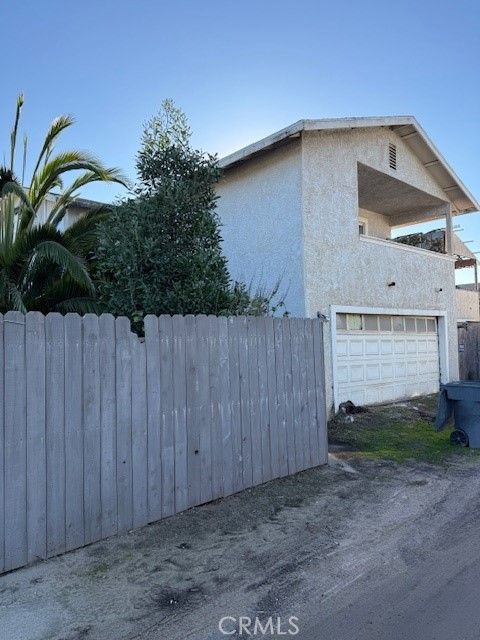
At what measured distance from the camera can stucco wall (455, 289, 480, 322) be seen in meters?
19.7

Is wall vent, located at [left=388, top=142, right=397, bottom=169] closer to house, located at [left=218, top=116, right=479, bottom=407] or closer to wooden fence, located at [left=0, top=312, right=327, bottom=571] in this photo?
house, located at [left=218, top=116, right=479, bottom=407]

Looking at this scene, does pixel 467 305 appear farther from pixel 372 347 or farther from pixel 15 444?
pixel 15 444

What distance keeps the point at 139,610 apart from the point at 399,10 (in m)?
10.6

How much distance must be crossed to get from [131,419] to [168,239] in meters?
2.53

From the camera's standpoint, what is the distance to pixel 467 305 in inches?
810

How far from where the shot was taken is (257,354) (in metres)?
5.93

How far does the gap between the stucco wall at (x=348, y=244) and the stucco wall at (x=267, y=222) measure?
24cm

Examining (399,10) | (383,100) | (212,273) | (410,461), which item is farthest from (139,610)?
(383,100)

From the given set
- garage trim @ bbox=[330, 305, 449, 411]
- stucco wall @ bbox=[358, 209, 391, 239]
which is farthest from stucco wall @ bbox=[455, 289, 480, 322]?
garage trim @ bbox=[330, 305, 449, 411]

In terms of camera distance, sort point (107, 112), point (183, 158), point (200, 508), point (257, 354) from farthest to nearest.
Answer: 1. point (107, 112)
2. point (183, 158)
3. point (257, 354)
4. point (200, 508)

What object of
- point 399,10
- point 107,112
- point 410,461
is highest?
point 399,10

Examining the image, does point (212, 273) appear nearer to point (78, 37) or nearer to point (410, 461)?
point (410, 461)

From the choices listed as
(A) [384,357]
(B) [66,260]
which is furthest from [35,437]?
(A) [384,357]

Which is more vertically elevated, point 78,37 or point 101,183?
point 78,37
